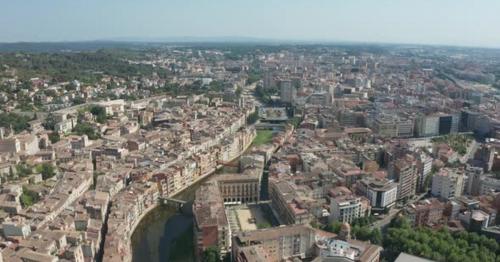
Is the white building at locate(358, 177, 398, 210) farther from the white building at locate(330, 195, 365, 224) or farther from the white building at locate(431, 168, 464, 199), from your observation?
the white building at locate(431, 168, 464, 199)

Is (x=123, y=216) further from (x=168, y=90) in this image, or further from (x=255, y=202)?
(x=168, y=90)

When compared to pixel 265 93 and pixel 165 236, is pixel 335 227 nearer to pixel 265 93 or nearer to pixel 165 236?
pixel 165 236

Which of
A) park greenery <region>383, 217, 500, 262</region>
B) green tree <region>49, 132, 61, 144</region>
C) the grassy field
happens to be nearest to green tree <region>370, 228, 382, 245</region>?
park greenery <region>383, 217, 500, 262</region>

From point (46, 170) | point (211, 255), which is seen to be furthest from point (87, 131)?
point (211, 255)

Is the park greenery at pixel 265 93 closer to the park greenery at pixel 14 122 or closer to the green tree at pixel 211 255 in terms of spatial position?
the park greenery at pixel 14 122

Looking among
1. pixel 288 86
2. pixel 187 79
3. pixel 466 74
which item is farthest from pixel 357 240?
pixel 466 74
